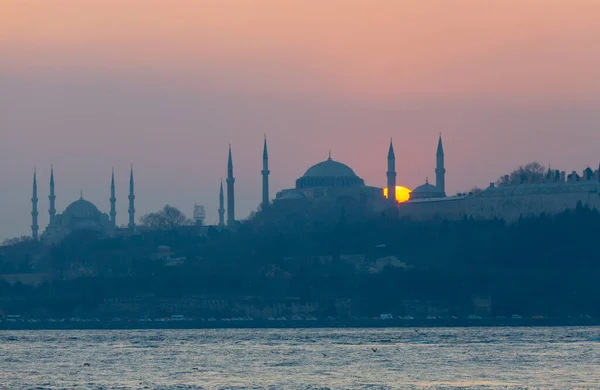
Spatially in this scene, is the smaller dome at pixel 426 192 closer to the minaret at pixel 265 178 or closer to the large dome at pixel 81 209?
the minaret at pixel 265 178

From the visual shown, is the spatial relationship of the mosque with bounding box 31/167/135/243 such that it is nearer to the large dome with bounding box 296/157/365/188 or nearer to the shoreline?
the large dome with bounding box 296/157/365/188

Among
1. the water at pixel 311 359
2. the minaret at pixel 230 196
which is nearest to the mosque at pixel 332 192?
the minaret at pixel 230 196

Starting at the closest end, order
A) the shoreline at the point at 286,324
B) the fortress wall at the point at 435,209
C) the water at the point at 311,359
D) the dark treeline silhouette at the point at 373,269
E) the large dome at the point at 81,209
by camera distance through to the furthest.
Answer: the water at the point at 311,359 < the shoreline at the point at 286,324 < the dark treeline silhouette at the point at 373,269 < the fortress wall at the point at 435,209 < the large dome at the point at 81,209

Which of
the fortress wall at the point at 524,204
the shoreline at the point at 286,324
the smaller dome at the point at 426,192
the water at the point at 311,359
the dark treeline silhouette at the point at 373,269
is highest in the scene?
the smaller dome at the point at 426,192

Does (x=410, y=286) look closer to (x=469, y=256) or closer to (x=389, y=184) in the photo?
(x=469, y=256)

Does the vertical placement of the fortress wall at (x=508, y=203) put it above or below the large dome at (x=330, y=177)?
below

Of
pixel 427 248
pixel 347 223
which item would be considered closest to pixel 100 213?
pixel 347 223

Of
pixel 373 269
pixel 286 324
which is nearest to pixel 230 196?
pixel 373 269
